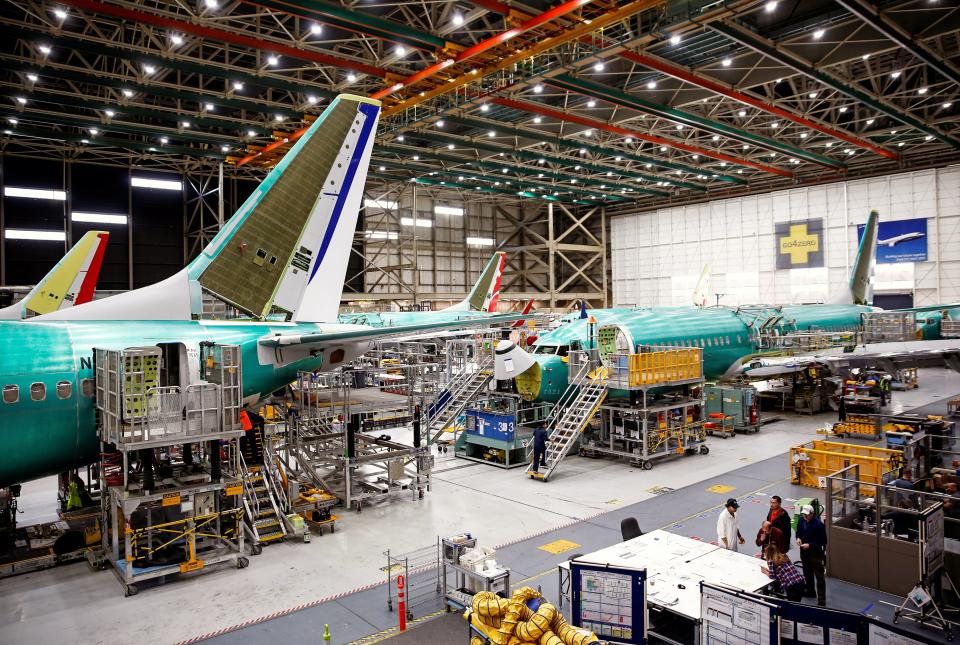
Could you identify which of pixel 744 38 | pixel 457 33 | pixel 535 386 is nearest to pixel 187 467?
pixel 535 386

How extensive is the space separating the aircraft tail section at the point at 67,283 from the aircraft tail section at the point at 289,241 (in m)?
9.37

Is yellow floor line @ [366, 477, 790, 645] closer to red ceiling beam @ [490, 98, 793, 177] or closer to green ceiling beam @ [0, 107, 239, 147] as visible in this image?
red ceiling beam @ [490, 98, 793, 177]

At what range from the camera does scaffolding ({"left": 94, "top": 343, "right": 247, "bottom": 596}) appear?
12.0m

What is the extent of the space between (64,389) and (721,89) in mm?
31909

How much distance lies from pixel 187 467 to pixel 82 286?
12822mm

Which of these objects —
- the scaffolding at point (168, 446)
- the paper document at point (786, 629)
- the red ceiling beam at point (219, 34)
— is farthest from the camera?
the red ceiling beam at point (219, 34)

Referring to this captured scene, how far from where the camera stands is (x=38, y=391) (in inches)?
469

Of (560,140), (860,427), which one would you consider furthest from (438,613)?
(560,140)

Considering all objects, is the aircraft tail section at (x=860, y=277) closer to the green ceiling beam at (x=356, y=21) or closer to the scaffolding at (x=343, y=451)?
the green ceiling beam at (x=356, y=21)

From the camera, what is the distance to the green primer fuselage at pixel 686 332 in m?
23.6

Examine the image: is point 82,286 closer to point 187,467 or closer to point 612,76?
point 187,467

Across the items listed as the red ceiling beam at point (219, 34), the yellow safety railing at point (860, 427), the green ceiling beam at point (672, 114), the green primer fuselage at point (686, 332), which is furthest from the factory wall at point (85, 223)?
the yellow safety railing at point (860, 427)

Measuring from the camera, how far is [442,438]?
27.5 meters

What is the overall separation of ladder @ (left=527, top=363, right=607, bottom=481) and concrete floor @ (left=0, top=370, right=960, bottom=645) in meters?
0.74
